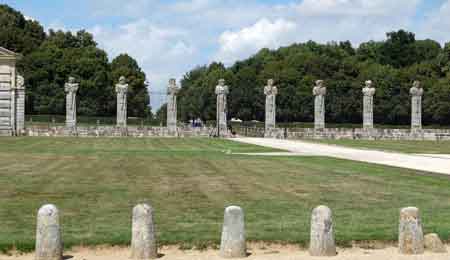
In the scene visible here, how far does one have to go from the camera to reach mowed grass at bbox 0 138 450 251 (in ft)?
41.7

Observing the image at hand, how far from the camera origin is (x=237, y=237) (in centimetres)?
1098

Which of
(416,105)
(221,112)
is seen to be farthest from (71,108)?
(416,105)

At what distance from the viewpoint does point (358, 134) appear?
67.9 m

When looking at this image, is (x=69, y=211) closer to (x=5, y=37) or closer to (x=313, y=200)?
(x=313, y=200)

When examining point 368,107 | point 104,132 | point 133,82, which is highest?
point 133,82

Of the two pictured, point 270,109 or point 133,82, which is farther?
point 133,82

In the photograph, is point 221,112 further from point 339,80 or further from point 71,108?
point 339,80

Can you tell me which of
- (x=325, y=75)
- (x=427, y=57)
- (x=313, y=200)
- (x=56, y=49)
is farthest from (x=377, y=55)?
Answer: (x=313, y=200)

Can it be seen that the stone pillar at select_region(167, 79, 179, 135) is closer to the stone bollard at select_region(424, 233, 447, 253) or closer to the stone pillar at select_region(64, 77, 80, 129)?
the stone pillar at select_region(64, 77, 80, 129)

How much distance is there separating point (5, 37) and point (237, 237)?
8974cm

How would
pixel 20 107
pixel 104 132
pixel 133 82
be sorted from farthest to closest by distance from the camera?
1. pixel 133 82
2. pixel 104 132
3. pixel 20 107

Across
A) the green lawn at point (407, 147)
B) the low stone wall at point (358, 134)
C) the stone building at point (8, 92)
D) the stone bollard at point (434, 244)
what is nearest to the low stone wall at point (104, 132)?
the stone building at point (8, 92)

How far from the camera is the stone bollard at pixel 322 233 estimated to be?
10938mm

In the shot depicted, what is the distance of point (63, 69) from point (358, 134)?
38110 millimetres
